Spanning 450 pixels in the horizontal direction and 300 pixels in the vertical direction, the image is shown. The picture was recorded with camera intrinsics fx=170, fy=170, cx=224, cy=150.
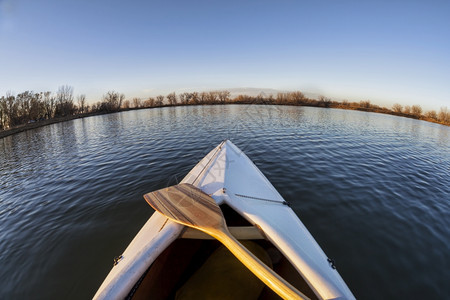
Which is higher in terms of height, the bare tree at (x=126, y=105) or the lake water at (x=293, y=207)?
the bare tree at (x=126, y=105)

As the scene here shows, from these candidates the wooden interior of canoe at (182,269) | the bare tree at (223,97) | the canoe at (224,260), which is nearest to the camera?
the canoe at (224,260)

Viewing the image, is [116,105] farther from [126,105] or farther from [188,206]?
[188,206]

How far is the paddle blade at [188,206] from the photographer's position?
250cm

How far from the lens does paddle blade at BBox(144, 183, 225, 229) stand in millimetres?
2496

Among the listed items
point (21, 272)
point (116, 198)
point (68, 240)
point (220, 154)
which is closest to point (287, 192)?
point (220, 154)

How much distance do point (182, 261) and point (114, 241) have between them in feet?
6.48

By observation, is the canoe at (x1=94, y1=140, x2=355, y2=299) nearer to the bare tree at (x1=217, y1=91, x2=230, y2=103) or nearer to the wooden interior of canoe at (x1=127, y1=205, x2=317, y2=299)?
the wooden interior of canoe at (x1=127, y1=205, x2=317, y2=299)

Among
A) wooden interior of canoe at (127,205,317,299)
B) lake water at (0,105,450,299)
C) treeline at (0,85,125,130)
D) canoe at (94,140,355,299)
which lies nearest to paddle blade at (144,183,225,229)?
canoe at (94,140,355,299)

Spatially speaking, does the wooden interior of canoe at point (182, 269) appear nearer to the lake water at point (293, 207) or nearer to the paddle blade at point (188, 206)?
the paddle blade at point (188, 206)

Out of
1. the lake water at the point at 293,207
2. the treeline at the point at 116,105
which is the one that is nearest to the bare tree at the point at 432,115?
the treeline at the point at 116,105

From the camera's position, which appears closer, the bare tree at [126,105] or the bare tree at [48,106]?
the bare tree at [48,106]

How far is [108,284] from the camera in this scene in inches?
74.6

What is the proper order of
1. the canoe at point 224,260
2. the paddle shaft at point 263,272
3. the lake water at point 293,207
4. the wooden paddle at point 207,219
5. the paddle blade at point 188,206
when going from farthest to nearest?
the lake water at point 293,207, the paddle blade at point 188,206, the canoe at point 224,260, the wooden paddle at point 207,219, the paddle shaft at point 263,272

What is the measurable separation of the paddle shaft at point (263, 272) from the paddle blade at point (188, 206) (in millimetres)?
240
